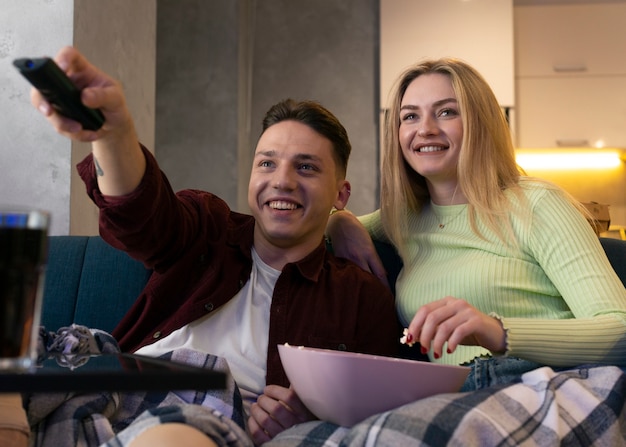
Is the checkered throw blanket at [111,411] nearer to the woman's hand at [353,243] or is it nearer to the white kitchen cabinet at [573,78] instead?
the woman's hand at [353,243]

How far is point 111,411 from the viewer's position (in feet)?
3.92

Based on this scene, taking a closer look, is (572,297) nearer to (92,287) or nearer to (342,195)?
(342,195)

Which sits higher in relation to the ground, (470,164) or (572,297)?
(470,164)

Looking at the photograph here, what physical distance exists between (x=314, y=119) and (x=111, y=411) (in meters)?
0.69

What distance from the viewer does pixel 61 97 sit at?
0.78 m

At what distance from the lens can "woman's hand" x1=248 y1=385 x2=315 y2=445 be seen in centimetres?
121

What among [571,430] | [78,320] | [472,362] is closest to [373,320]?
[472,362]

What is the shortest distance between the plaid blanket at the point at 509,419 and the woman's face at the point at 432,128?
537 millimetres

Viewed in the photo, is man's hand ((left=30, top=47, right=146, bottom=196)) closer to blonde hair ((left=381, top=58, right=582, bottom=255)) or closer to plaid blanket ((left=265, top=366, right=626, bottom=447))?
plaid blanket ((left=265, top=366, right=626, bottom=447))

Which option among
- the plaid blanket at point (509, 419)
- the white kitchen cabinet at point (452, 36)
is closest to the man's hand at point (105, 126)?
the plaid blanket at point (509, 419)

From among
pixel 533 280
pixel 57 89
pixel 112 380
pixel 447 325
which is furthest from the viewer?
pixel 533 280

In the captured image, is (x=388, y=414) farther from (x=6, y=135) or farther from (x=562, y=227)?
(x=6, y=135)

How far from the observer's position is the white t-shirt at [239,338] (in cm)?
138

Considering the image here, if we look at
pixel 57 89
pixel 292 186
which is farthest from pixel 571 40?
pixel 57 89
